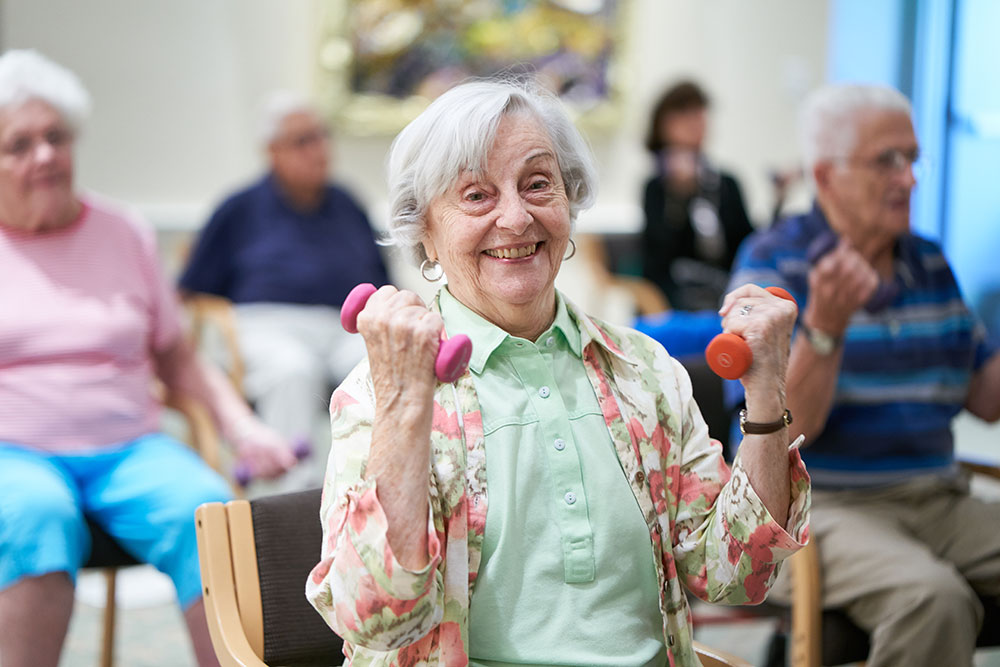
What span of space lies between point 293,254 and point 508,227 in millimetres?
2578

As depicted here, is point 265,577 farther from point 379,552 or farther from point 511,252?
point 511,252

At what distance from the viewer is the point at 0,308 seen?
203 centimetres

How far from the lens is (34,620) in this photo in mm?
1715

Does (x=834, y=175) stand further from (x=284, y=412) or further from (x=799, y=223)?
(x=284, y=412)

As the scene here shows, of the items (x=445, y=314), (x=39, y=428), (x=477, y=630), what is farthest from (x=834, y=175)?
(x=39, y=428)

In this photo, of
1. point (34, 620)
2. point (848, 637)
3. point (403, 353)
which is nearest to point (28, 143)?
point (34, 620)

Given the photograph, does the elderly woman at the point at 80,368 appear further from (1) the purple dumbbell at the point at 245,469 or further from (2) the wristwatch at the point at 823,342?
(2) the wristwatch at the point at 823,342

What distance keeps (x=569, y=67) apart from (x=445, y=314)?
453 cm

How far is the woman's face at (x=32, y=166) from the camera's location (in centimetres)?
209

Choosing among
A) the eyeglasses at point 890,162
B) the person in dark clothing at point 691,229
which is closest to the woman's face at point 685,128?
the person in dark clothing at point 691,229

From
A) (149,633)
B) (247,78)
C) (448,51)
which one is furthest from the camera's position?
(448,51)

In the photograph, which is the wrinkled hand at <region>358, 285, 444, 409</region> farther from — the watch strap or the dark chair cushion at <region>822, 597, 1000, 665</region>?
the dark chair cushion at <region>822, 597, 1000, 665</region>

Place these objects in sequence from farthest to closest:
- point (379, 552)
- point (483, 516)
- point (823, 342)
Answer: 1. point (823, 342)
2. point (483, 516)
3. point (379, 552)

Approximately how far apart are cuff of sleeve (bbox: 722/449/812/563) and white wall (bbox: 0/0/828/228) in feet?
13.8
